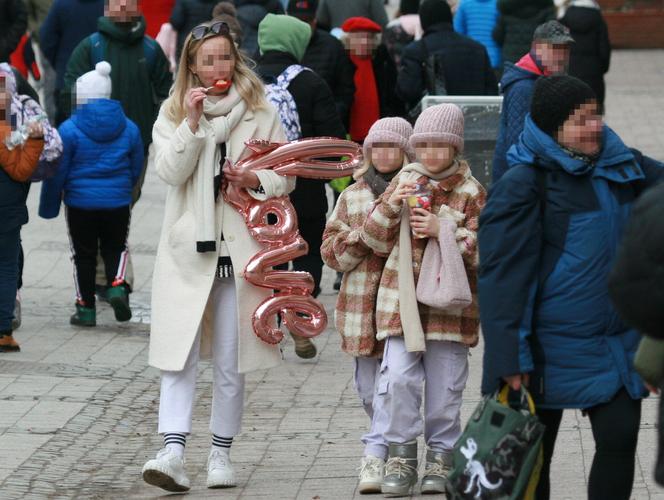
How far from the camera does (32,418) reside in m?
7.66

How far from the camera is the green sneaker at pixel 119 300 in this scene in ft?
33.0

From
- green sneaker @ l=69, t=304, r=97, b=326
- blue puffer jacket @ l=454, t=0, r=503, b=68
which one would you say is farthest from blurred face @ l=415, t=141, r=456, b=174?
blue puffer jacket @ l=454, t=0, r=503, b=68

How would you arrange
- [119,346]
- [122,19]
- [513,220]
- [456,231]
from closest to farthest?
1. [513,220]
2. [456,231]
3. [119,346]
4. [122,19]

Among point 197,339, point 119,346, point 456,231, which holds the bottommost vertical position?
point 119,346

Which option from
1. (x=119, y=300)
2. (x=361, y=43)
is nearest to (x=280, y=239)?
(x=119, y=300)

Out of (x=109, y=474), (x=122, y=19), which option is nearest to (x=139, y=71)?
(x=122, y=19)

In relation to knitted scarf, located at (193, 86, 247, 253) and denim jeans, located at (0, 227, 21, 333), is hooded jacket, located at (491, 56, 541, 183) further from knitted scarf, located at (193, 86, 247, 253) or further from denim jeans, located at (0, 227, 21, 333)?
denim jeans, located at (0, 227, 21, 333)

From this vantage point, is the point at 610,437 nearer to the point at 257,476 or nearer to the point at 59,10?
the point at 257,476

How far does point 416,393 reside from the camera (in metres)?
6.28

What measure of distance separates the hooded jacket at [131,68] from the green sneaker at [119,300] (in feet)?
5.51

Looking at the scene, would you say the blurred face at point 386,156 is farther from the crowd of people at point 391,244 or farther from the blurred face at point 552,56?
the blurred face at point 552,56

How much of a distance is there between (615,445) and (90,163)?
5470 mm

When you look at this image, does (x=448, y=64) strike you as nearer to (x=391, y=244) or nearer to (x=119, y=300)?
(x=119, y=300)

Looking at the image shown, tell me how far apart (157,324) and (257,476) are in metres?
0.84
